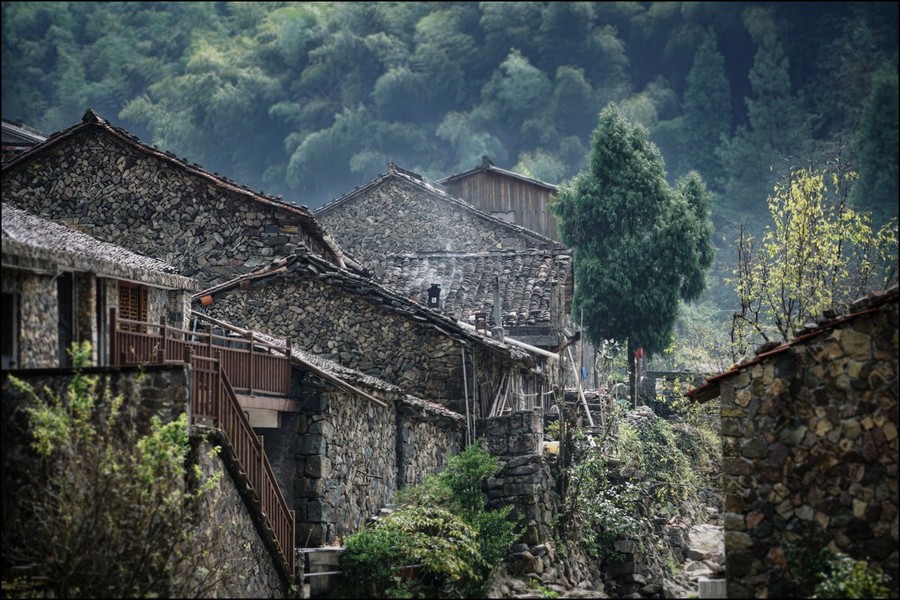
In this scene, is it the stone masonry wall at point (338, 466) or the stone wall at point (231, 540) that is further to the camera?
the stone masonry wall at point (338, 466)

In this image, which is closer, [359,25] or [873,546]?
[873,546]

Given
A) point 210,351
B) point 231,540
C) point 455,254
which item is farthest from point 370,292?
point 455,254

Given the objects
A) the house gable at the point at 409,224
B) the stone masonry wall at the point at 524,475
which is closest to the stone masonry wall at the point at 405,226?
the house gable at the point at 409,224

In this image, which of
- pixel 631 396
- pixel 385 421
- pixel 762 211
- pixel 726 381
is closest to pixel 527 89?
pixel 762 211

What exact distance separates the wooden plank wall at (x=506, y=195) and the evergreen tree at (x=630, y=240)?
5872 millimetres

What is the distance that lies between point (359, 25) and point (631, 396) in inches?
2388

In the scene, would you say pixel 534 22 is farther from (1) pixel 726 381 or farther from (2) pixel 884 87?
(1) pixel 726 381

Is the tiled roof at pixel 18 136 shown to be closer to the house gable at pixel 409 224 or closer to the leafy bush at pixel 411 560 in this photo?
the house gable at pixel 409 224

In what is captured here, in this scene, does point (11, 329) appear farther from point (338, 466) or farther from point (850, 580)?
point (850, 580)

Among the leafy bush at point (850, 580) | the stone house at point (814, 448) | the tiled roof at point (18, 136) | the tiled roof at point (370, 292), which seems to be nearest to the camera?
the leafy bush at point (850, 580)

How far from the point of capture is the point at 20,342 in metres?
18.7

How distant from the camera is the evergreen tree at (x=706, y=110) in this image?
278 ft

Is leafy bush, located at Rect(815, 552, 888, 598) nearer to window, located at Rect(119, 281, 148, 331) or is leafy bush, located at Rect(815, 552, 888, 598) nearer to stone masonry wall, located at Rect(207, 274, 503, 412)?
window, located at Rect(119, 281, 148, 331)

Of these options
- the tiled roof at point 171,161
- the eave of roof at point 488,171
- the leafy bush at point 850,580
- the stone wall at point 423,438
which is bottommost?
the leafy bush at point 850,580
